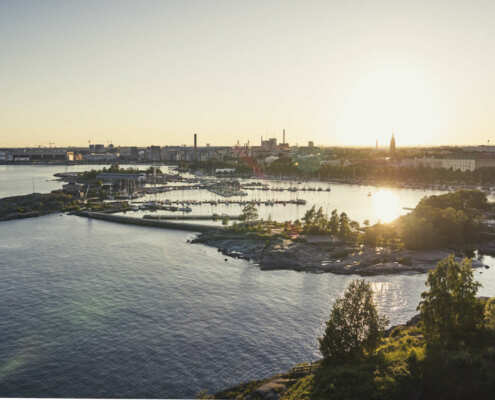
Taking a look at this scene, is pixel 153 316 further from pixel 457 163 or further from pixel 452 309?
pixel 457 163

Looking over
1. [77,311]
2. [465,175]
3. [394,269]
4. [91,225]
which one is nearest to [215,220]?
[91,225]

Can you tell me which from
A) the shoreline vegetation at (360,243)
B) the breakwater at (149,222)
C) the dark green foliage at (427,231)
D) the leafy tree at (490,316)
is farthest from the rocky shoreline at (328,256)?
the leafy tree at (490,316)

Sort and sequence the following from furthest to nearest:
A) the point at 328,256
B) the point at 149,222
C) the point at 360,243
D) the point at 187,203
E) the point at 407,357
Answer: the point at 187,203 → the point at 149,222 → the point at 360,243 → the point at 328,256 → the point at 407,357

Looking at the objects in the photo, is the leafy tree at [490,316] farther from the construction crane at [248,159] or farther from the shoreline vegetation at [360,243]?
the construction crane at [248,159]

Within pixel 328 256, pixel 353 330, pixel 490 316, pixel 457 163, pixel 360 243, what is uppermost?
pixel 457 163

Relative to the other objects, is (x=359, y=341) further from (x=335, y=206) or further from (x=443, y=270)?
(x=335, y=206)

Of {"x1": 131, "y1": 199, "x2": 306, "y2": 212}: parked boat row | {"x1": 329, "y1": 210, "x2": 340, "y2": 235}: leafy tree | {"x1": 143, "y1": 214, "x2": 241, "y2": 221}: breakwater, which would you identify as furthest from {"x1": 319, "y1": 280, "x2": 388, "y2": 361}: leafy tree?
{"x1": 131, "y1": 199, "x2": 306, "y2": 212}: parked boat row

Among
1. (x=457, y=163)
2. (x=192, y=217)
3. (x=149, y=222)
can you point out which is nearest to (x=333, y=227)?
(x=192, y=217)
